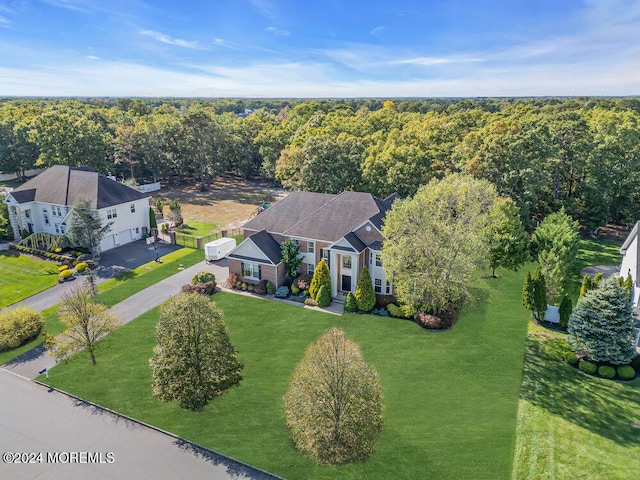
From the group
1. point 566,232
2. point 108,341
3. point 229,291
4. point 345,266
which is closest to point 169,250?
point 229,291

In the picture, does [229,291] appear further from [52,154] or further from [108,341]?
[52,154]

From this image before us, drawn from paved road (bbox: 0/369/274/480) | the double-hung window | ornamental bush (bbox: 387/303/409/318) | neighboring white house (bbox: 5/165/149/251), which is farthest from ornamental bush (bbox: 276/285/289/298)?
neighboring white house (bbox: 5/165/149/251)

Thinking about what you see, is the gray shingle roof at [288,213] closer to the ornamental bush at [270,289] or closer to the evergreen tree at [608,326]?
the ornamental bush at [270,289]

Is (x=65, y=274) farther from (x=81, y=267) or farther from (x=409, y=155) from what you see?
(x=409, y=155)

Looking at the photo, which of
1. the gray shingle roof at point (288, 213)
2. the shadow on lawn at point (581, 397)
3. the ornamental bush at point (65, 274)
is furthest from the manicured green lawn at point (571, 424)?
the ornamental bush at point (65, 274)

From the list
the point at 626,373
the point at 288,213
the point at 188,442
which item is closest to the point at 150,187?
the point at 288,213

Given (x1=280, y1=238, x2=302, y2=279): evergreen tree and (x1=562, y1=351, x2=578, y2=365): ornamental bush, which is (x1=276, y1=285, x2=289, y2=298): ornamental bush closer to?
(x1=280, y1=238, x2=302, y2=279): evergreen tree
